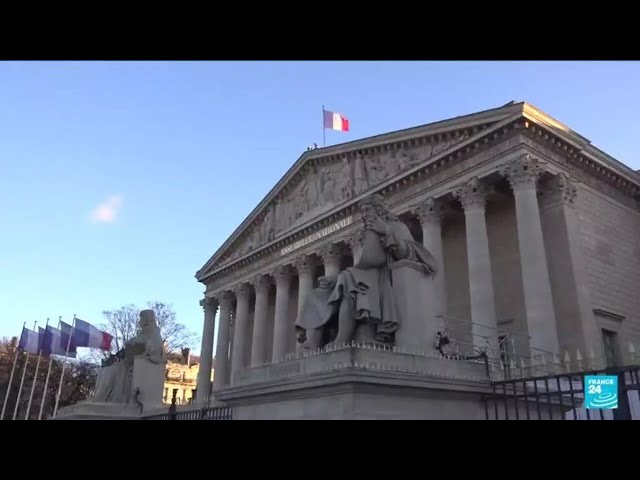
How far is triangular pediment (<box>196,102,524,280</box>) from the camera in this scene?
28.1 metres

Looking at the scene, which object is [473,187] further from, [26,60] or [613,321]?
[26,60]

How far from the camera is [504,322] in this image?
2769 centimetres

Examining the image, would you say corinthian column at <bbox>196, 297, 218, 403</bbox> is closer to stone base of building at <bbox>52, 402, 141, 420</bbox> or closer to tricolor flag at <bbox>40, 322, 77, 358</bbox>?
tricolor flag at <bbox>40, 322, 77, 358</bbox>

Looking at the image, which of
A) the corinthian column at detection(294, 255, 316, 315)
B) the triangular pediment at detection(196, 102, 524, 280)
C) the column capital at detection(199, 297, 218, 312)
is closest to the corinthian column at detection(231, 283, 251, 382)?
the triangular pediment at detection(196, 102, 524, 280)

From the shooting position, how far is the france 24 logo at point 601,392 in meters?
6.69

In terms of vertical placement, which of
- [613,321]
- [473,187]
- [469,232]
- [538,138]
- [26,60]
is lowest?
[26,60]

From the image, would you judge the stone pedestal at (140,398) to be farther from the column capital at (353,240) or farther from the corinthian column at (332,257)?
the corinthian column at (332,257)

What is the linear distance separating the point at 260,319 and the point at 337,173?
12.5 metres

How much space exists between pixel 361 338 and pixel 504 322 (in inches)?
839

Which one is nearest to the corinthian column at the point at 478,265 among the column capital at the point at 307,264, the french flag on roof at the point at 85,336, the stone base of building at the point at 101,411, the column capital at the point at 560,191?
the column capital at the point at 560,191

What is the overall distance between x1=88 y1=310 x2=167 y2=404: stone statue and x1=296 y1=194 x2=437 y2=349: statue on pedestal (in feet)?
27.6

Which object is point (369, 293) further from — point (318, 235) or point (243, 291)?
point (243, 291)
